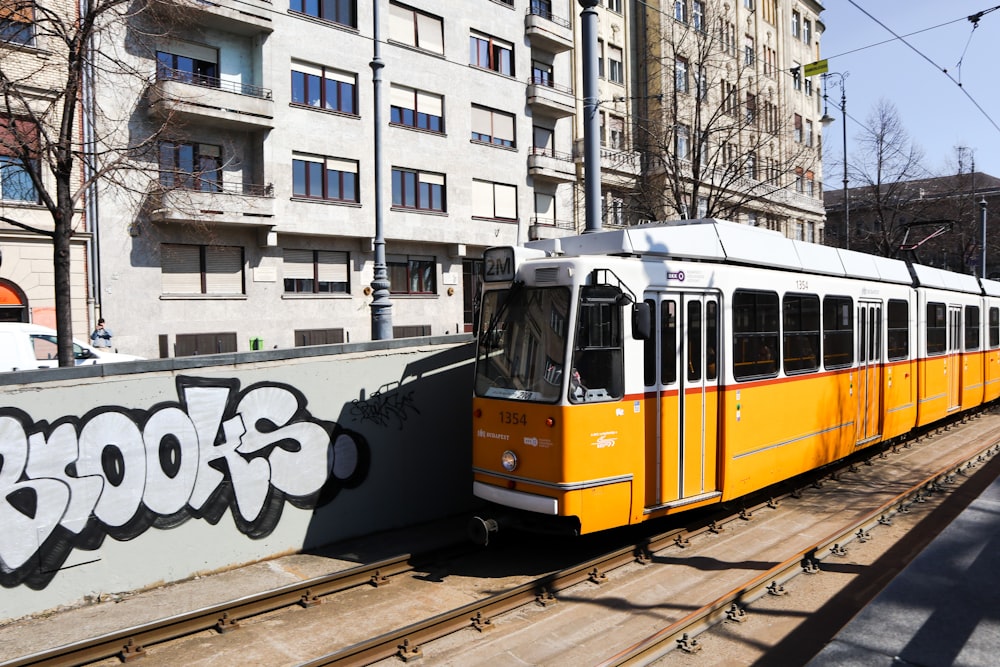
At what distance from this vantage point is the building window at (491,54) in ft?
95.0

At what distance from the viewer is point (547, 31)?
31.2 m

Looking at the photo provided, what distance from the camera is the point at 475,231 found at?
28.8 metres

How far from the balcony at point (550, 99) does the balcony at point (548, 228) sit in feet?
15.4

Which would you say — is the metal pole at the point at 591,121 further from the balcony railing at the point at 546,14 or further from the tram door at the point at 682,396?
the balcony railing at the point at 546,14

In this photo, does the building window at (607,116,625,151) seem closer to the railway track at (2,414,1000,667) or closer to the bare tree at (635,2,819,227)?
the bare tree at (635,2,819,227)

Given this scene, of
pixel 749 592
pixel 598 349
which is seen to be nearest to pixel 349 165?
→ pixel 598 349

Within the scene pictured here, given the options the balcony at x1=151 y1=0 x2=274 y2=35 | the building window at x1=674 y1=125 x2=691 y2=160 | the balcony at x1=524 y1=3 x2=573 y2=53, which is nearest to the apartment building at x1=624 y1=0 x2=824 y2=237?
the building window at x1=674 y1=125 x2=691 y2=160

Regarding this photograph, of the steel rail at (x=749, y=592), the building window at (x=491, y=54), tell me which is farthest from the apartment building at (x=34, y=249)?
the steel rail at (x=749, y=592)

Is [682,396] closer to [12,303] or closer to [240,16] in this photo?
[12,303]

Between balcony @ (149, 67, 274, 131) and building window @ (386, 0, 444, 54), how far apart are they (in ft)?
19.3

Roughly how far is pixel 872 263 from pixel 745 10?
116 feet

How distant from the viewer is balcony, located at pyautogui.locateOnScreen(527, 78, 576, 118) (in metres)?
30.7

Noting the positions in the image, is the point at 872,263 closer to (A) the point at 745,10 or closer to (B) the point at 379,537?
(B) the point at 379,537

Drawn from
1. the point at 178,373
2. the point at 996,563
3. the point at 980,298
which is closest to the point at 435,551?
the point at 178,373
